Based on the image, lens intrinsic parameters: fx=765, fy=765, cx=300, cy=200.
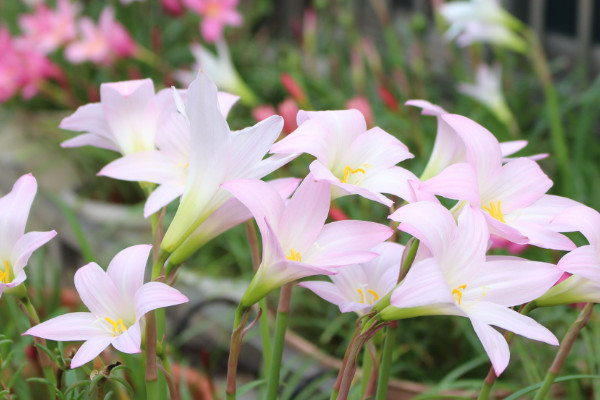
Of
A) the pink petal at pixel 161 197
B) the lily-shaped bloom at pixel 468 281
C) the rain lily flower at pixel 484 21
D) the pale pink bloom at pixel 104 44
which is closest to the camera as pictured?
the lily-shaped bloom at pixel 468 281

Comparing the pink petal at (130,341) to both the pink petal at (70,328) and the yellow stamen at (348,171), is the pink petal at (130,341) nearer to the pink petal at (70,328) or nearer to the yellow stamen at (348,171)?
the pink petal at (70,328)

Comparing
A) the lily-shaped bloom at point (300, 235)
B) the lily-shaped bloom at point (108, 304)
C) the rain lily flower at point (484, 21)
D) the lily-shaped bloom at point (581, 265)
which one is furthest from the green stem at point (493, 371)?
the rain lily flower at point (484, 21)

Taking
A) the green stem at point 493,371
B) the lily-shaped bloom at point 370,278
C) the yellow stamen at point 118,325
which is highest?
the yellow stamen at point 118,325

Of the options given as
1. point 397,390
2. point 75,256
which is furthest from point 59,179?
point 397,390

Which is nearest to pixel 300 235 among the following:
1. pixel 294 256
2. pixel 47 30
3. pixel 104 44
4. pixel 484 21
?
pixel 294 256

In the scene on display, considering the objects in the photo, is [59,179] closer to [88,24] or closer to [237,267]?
[88,24]

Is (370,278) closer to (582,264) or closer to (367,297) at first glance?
(367,297)
